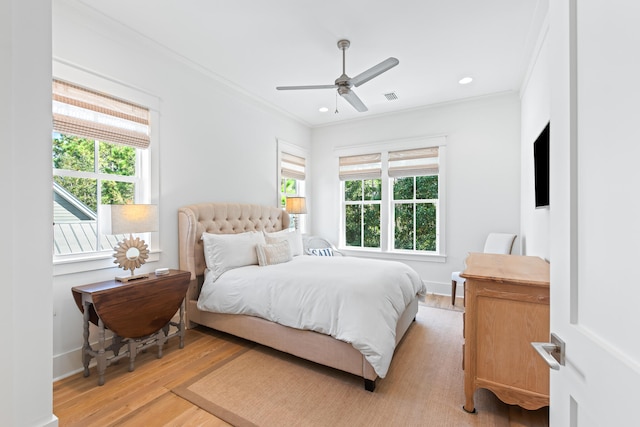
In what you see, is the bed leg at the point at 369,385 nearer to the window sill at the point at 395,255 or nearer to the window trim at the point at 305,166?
the window sill at the point at 395,255

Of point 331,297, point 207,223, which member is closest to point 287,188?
point 207,223

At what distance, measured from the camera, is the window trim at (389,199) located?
14.6 feet

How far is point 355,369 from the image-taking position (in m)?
2.12

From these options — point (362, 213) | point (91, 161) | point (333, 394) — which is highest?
point (91, 161)

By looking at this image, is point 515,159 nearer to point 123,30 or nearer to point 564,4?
point 564,4

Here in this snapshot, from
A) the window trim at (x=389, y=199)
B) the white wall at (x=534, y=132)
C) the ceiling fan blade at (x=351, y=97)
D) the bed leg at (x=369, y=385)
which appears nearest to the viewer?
the bed leg at (x=369, y=385)

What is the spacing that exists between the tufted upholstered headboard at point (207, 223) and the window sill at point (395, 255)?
5.60 ft

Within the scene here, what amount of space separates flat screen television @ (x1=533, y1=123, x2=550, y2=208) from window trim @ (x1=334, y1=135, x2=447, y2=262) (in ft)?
6.57

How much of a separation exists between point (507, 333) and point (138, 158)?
135 inches

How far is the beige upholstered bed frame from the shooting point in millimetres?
2189

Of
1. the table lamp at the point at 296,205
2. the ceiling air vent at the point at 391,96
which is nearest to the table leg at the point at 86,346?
the table lamp at the point at 296,205

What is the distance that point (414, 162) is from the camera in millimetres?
4688

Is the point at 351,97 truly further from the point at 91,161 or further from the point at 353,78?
the point at 91,161

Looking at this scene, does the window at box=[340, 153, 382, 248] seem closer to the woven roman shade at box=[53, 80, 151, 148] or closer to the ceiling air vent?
the ceiling air vent
